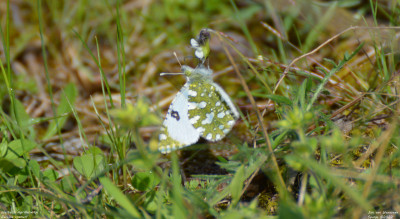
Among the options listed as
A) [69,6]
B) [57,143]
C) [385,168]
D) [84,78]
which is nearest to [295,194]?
[385,168]

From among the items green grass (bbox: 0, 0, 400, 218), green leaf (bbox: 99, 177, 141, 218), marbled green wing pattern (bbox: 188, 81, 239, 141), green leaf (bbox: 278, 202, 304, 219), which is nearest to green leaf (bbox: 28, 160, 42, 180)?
green grass (bbox: 0, 0, 400, 218)

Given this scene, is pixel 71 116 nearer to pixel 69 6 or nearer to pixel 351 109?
pixel 69 6

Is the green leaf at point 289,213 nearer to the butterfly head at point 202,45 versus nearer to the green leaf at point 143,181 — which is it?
the green leaf at point 143,181

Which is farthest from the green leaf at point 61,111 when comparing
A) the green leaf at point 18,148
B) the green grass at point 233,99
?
the green leaf at point 18,148

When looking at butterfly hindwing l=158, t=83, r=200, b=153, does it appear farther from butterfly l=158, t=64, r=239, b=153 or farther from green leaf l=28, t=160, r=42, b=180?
green leaf l=28, t=160, r=42, b=180

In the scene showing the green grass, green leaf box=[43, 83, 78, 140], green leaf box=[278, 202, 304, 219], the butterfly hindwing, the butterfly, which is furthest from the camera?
green leaf box=[43, 83, 78, 140]

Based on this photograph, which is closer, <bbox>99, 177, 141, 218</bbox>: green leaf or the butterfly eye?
<bbox>99, 177, 141, 218</bbox>: green leaf
